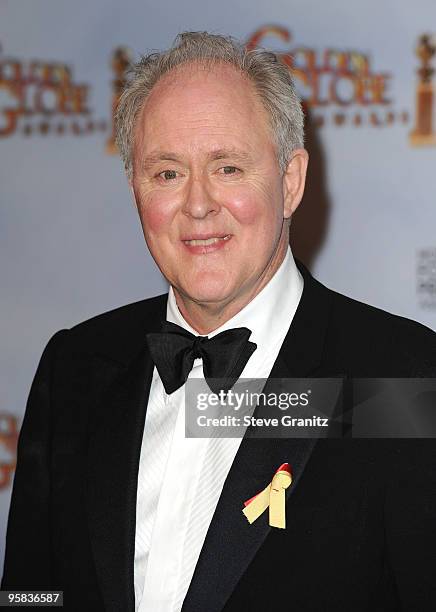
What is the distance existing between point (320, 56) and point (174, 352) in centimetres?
106

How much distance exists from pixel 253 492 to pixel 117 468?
0.29 metres

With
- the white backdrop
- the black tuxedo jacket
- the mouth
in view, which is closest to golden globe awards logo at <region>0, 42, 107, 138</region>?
the white backdrop

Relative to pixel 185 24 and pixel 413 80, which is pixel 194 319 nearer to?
pixel 413 80

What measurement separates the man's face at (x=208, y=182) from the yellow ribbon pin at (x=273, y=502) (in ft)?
1.12

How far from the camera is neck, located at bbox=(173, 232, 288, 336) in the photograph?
179 cm

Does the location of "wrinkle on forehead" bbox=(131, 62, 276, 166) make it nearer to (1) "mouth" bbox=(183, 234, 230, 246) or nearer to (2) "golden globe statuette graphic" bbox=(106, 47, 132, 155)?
(1) "mouth" bbox=(183, 234, 230, 246)

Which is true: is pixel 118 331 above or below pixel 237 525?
above

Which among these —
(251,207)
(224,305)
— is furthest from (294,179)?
(224,305)

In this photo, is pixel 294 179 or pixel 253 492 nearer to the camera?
pixel 253 492

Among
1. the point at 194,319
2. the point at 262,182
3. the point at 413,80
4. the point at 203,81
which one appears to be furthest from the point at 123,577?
the point at 413,80

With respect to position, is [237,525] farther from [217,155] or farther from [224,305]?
[217,155]

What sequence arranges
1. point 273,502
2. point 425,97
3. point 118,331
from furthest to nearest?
A: 1. point 425,97
2. point 118,331
3. point 273,502

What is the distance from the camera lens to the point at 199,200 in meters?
1.66

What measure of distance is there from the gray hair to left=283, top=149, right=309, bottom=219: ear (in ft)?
0.07
